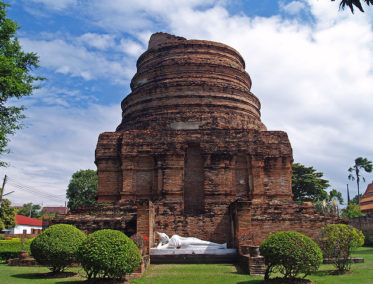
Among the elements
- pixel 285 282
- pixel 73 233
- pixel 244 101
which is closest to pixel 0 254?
pixel 73 233

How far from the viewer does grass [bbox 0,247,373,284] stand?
9156 mm

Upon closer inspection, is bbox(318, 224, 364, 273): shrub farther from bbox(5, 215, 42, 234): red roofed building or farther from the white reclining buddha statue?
bbox(5, 215, 42, 234): red roofed building

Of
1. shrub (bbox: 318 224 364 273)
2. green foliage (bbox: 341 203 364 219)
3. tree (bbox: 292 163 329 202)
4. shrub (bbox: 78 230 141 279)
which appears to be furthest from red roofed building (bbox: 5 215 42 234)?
shrub (bbox: 318 224 364 273)

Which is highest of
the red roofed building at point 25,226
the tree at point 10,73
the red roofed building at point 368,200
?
the tree at point 10,73

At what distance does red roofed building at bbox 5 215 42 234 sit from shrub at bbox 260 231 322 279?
49.4 m

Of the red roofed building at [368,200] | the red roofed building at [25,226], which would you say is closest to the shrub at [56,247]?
the red roofed building at [25,226]

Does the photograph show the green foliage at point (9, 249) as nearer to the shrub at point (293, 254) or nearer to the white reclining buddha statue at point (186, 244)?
the white reclining buddha statue at point (186, 244)

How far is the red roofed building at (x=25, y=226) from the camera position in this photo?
51.2 meters

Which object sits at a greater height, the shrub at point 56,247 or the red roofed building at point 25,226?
the shrub at point 56,247

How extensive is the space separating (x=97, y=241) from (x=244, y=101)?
14.0 meters

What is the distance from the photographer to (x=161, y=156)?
17188 millimetres

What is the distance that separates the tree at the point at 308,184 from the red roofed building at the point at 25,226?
3622 cm

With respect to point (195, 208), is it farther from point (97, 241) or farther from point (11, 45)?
point (11, 45)

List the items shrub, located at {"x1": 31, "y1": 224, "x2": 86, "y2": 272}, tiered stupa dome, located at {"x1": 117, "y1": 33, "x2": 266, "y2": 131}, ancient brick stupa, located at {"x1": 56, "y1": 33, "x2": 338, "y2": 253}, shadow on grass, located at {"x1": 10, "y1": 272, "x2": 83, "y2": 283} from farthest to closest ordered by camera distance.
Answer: tiered stupa dome, located at {"x1": 117, "y1": 33, "x2": 266, "y2": 131} → ancient brick stupa, located at {"x1": 56, "y1": 33, "x2": 338, "y2": 253} → shrub, located at {"x1": 31, "y1": 224, "x2": 86, "y2": 272} → shadow on grass, located at {"x1": 10, "y1": 272, "x2": 83, "y2": 283}
